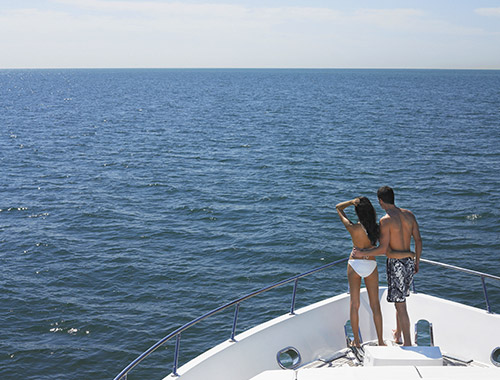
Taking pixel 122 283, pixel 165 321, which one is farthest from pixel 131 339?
pixel 122 283

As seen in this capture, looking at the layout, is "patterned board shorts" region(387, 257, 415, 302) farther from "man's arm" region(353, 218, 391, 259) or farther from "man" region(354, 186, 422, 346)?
"man's arm" region(353, 218, 391, 259)

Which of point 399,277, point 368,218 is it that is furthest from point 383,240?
point 399,277

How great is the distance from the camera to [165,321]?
1265 cm

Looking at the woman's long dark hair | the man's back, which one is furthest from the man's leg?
the woman's long dark hair

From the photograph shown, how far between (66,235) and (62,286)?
4.09 meters

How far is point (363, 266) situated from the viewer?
6086 millimetres

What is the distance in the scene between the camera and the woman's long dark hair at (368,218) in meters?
5.70

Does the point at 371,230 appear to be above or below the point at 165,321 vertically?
above

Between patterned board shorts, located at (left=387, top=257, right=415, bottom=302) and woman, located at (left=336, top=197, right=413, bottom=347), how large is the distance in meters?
0.12

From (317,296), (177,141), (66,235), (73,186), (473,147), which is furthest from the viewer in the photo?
(177,141)

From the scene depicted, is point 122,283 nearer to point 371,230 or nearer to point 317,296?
point 317,296

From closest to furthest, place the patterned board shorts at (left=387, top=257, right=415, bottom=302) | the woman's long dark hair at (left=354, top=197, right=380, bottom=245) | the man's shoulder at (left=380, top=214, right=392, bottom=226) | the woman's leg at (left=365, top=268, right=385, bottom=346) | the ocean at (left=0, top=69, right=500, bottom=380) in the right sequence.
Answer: the woman's long dark hair at (left=354, top=197, right=380, bottom=245) < the man's shoulder at (left=380, top=214, right=392, bottom=226) < the patterned board shorts at (left=387, top=257, right=415, bottom=302) < the woman's leg at (left=365, top=268, right=385, bottom=346) < the ocean at (left=0, top=69, right=500, bottom=380)

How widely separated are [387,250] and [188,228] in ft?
44.3

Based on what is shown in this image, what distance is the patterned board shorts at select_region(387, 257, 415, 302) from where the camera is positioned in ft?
19.8
